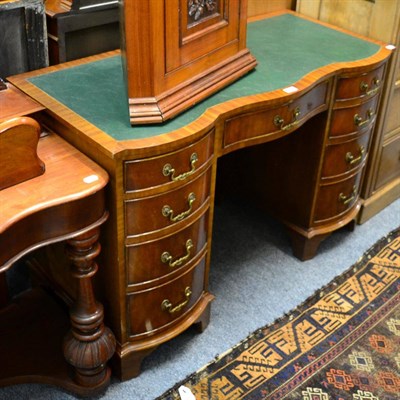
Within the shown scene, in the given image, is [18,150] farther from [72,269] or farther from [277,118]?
[277,118]

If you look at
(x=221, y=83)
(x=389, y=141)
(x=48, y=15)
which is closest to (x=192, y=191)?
(x=221, y=83)

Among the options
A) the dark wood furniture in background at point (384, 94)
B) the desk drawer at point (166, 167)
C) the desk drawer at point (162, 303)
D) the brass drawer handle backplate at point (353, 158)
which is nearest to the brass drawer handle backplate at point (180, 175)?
the desk drawer at point (166, 167)

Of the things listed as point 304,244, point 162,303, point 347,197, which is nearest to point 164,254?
point 162,303

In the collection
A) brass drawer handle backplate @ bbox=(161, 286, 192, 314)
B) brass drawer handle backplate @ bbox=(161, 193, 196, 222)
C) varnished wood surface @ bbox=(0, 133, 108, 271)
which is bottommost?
brass drawer handle backplate @ bbox=(161, 286, 192, 314)

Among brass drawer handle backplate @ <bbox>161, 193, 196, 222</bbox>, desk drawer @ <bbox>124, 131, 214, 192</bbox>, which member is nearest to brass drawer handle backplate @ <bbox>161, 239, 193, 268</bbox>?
brass drawer handle backplate @ <bbox>161, 193, 196, 222</bbox>

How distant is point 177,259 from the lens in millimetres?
1688

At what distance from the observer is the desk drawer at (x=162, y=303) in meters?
1.68

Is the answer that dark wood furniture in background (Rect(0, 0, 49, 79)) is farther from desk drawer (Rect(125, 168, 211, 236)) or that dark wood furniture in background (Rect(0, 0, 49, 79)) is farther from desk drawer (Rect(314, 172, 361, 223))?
desk drawer (Rect(314, 172, 361, 223))

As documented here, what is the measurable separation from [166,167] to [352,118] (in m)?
0.87

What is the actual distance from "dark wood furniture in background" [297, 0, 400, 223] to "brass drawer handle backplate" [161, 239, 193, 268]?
3.46 ft

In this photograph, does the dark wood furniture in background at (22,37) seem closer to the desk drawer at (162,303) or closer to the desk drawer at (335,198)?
the desk drawer at (162,303)

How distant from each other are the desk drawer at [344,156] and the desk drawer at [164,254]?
61 centimetres

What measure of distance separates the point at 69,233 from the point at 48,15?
2.38 ft

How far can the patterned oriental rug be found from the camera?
1.82m
